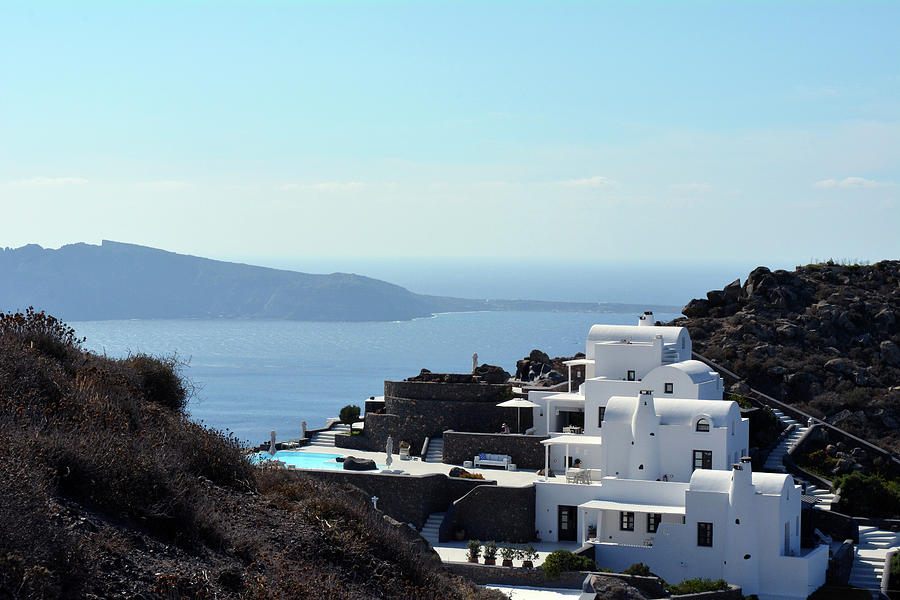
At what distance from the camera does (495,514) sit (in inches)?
1199

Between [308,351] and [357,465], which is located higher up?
[357,465]

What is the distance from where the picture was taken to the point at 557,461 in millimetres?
32750

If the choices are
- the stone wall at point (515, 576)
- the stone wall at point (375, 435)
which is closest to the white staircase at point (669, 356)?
the stone wall at point (375, 435)

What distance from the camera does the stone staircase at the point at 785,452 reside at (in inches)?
1271

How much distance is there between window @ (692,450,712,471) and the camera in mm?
29573

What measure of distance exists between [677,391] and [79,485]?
2282 cm

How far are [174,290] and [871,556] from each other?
145 metres

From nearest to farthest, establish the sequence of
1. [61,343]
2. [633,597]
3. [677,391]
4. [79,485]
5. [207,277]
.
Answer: [79,485] < [61,343] < [633,597] < [677,391] < [207,277]

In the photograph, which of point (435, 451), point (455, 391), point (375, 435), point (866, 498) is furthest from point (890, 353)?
point (375, 435)

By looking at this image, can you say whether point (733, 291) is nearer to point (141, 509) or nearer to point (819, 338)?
point (819, 338)

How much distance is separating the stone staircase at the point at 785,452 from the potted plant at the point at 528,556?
8874 millimetres

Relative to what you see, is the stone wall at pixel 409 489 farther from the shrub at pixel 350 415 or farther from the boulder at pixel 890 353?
the boulder at pixel 890 353

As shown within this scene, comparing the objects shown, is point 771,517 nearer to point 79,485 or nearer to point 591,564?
point 591,564

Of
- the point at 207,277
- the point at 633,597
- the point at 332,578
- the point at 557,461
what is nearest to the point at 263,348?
the point at 207,277
